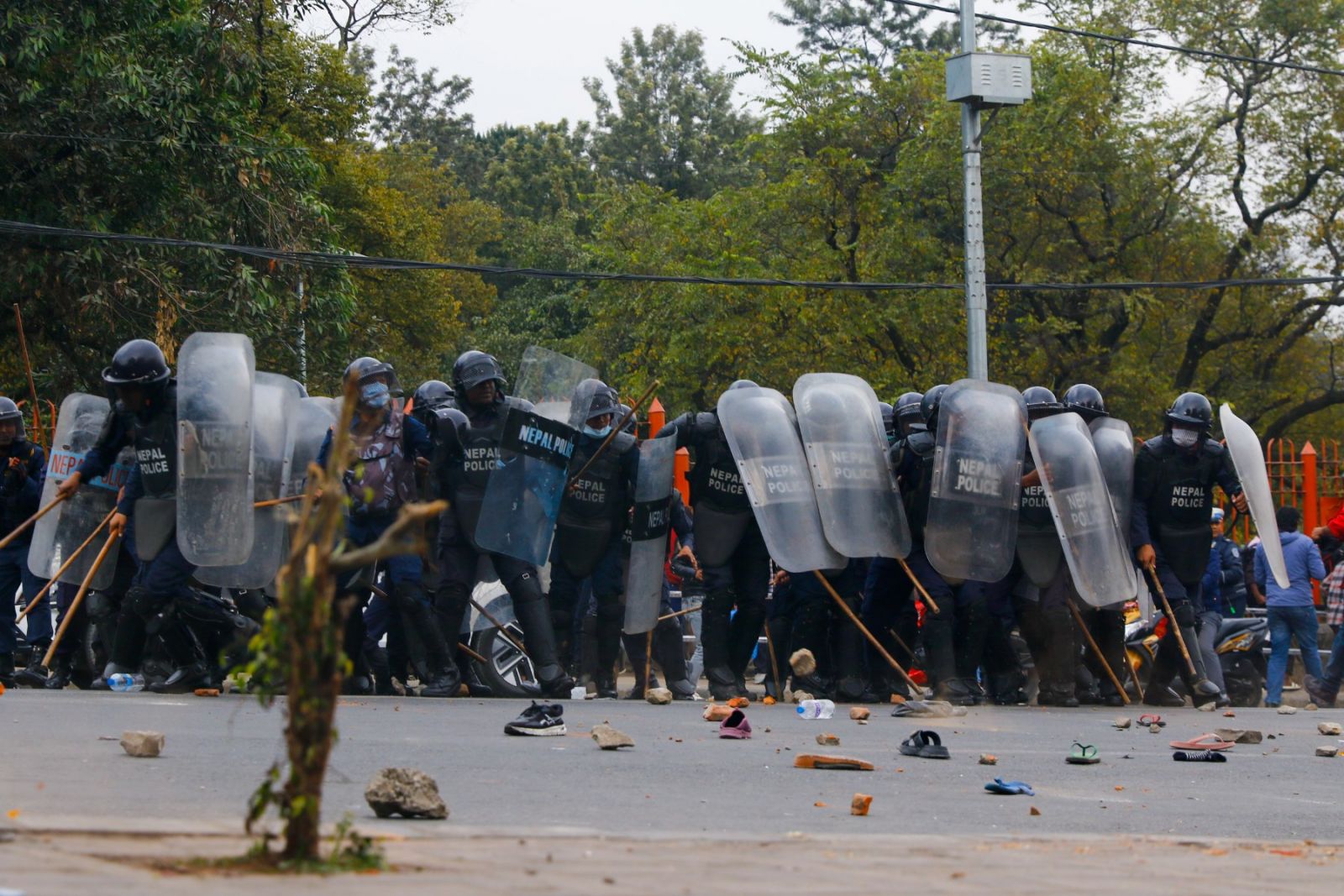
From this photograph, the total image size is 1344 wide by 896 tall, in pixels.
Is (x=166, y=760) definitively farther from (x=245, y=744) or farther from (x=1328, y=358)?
(x=1328, y=358)

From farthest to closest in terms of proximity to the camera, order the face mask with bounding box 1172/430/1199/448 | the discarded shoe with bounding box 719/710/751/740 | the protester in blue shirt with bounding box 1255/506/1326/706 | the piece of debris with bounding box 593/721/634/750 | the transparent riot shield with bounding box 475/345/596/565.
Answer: the protester in blue shirt with bounding box 1255/506/1326/706
the face mask with bounding box 1172/430/1199/448
the transparent riot shield with bounding box 475/345/596/565
the discarded shoe with bounding box 719/710/751/740
the piece of debris with bounding box 593/721/634/750

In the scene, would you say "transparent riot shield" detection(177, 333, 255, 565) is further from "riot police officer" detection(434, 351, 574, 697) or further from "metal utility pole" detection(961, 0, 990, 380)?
"metal utility pole" detection(961, 0, 990, 380)

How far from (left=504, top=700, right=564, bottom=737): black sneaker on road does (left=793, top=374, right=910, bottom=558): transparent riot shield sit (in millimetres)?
3233

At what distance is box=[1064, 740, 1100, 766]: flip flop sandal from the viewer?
→ 808 centimetres

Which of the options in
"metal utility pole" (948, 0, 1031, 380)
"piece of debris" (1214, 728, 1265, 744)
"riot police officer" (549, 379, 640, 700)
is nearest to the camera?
"piece of debris" (1214, 728, 1265, 744)

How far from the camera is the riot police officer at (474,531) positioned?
10.5m

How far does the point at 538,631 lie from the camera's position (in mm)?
10523

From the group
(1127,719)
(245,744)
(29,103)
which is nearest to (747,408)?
(1127,719)

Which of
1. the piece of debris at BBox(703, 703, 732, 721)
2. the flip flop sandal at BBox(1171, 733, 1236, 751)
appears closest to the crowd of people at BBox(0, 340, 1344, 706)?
the piece of debris at BBox(703, 703, 732, 721)

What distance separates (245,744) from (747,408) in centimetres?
482

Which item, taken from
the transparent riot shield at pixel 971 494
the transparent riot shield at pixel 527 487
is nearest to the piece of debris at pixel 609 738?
the transparent riot shield at pixel 527 487

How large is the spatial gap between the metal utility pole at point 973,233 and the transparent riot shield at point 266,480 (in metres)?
9.61

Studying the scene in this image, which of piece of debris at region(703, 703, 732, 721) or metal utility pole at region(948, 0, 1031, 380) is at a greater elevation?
metal utility pole at region(948, 0, 1031, 380)

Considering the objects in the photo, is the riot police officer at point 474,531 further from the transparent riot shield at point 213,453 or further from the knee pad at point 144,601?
the knee pad at point 144,601
